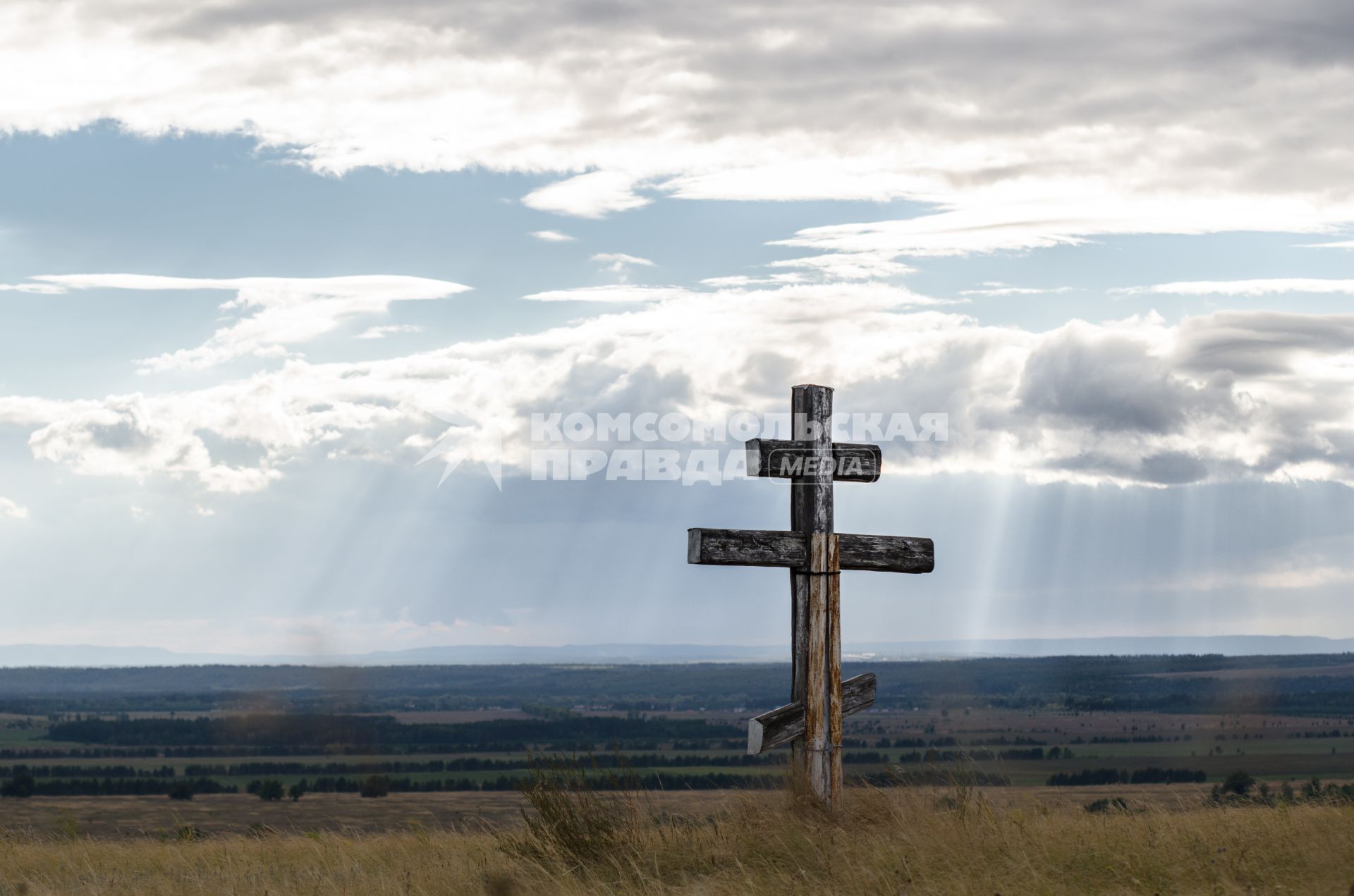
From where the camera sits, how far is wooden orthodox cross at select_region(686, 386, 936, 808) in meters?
13.6

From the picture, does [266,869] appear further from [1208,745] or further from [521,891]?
[1208,745]

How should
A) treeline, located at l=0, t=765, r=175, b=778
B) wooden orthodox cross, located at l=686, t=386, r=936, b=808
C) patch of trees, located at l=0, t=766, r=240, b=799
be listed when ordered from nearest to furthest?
1. wooden orthodox cross, located at l=686, t=386, r=936, b=808
2. patch of trees, located at l=0, t=766, r=240, b=799
3. treeline, located at l=0, t=765, r=175, b=778

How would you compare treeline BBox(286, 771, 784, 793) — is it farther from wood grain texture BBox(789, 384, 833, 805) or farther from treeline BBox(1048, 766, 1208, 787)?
wood grain texture BBox(789, 384, 833, 805)

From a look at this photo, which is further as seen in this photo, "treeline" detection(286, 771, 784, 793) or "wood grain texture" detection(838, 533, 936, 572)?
"treeline" detection(286, 771, 784, 793)

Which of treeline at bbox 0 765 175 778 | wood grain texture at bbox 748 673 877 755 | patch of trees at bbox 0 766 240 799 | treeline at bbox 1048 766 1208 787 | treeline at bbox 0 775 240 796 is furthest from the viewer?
treeline at bbox 0 765 175 778

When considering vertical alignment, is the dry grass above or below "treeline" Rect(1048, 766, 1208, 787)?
above

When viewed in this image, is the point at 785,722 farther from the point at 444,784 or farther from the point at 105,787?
the point at 105,787

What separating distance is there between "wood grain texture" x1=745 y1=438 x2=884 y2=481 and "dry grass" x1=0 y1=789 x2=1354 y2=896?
365 centimetres

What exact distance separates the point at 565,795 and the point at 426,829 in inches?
259

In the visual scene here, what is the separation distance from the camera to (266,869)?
46.4 ft

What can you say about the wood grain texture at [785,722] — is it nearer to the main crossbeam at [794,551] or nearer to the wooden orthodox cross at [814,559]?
the wooden orthodox cross at [814,559]

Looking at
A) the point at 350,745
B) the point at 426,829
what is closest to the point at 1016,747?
the point at 350,745

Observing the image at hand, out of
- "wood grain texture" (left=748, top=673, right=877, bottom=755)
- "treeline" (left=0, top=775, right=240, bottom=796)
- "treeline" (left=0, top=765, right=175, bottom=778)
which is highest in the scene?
"wood grain texture" (left=748, top=673, right=877, bottom=755)

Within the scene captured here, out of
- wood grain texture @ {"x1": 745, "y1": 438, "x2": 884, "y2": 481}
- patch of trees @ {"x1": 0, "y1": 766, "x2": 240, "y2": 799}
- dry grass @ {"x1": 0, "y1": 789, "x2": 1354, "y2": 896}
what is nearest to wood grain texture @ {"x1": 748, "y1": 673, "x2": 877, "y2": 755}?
dry grass @ {"x1": 0, "y1": 789, "x2": 1354, "y2": 896}
